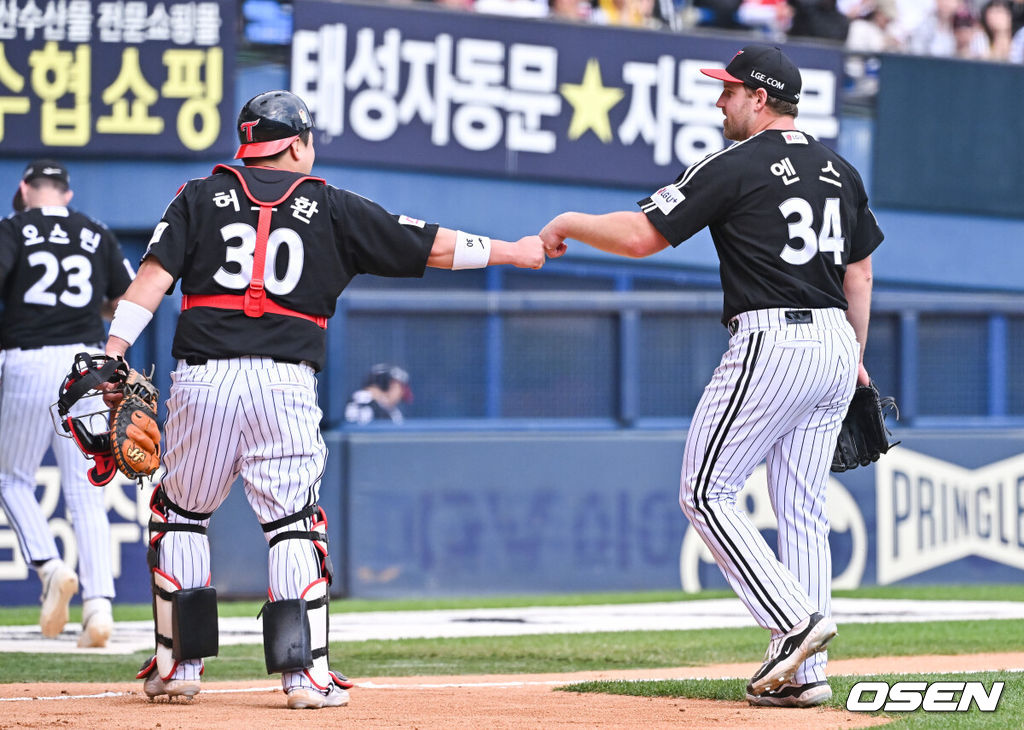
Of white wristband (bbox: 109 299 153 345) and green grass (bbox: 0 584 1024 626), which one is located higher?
white wristband (bbox: 109 299 153 345)

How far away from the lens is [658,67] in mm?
13297

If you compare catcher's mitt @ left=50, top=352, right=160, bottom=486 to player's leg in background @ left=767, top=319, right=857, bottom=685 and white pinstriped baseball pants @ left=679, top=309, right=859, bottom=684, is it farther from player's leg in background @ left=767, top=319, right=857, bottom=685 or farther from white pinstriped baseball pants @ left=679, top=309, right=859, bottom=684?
player's leg in background @ left=767, top=319, right=857, bottom=685

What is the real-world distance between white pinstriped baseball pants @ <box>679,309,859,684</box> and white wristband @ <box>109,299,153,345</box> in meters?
1.86

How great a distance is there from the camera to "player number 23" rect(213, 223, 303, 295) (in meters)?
5.10

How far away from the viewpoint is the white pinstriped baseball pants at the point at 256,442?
506 cm

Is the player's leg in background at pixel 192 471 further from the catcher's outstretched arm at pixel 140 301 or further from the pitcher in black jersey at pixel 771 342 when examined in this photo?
the pitcher in black jersey at pixel 771 342

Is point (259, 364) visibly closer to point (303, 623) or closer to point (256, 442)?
point (256, 442)

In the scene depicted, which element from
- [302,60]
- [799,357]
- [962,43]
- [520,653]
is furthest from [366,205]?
[962,43]

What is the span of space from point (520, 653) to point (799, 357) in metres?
2.93

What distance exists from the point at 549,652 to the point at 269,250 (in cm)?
310

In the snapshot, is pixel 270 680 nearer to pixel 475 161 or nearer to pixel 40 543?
pixel 40 543

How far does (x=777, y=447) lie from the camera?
5293 millimetres

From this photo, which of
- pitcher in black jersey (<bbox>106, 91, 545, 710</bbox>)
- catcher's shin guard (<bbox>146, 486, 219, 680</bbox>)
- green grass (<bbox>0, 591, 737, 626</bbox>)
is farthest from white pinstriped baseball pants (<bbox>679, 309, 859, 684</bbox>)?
green grass (<bbox>0, 591, 737, 626</bbox>)

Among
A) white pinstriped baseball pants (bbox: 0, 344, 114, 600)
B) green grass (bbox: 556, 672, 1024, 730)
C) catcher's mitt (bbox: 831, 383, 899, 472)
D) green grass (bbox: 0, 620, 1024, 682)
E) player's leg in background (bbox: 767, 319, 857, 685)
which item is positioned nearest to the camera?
green grass (bbox: 556, 672, 1024, 730)
